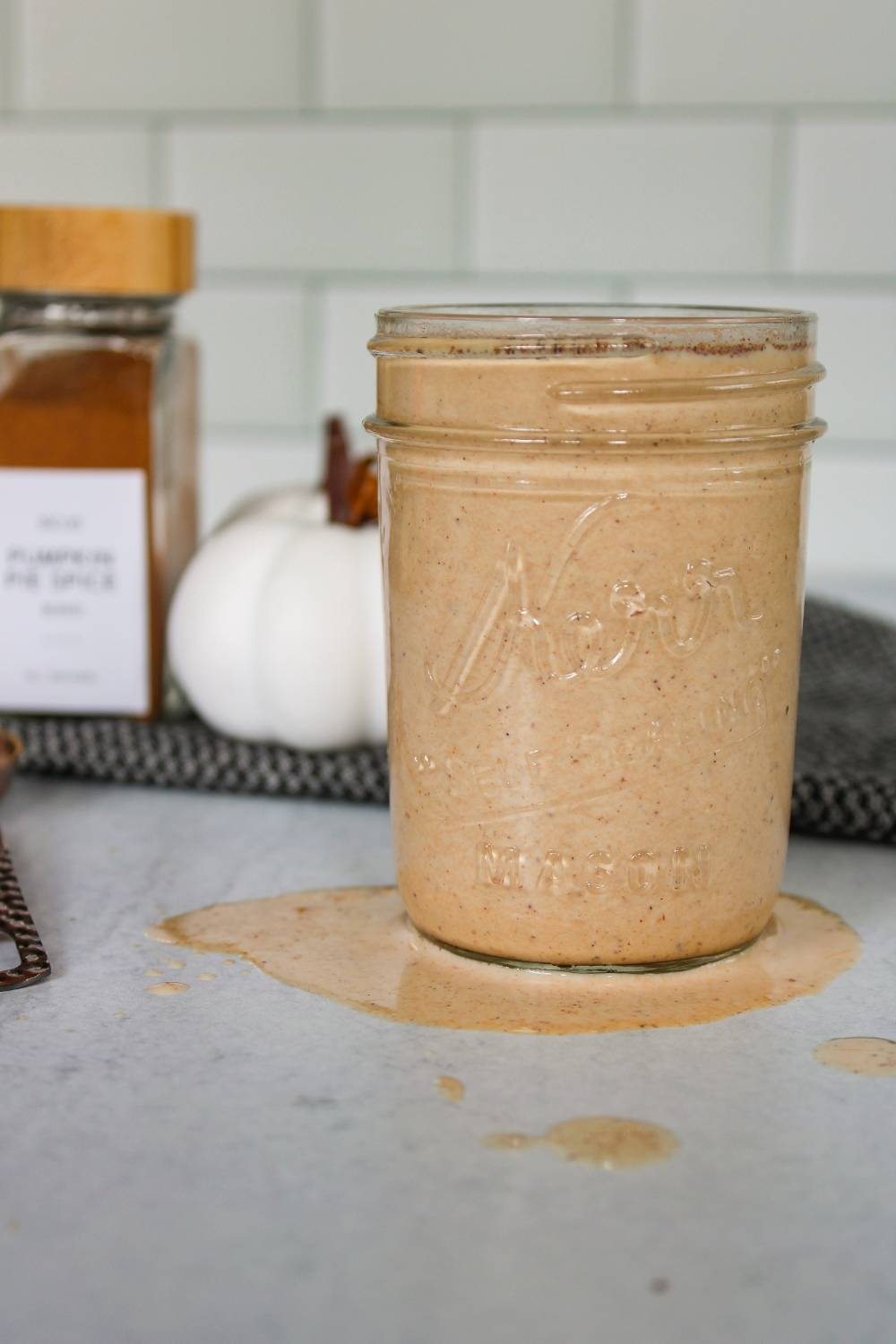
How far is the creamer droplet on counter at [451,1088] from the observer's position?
46 cm

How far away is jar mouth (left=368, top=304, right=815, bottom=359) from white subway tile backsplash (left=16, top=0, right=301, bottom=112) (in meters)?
0.84

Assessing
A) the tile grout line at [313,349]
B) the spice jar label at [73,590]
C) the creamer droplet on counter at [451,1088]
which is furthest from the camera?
the tile grout line at [313,349]

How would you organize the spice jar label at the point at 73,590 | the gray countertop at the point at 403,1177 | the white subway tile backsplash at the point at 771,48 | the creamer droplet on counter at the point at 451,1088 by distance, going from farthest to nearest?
the white subway tile backsplash at the point at 771,48 → the spice jar label at the point at 73,590 → the creamer droplet on counter at the point at 451,1088 → the gray countertop at the point at 403,1177

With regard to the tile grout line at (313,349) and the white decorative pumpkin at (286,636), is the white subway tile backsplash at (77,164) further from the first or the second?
the white decorative pumpkin at (286,636)

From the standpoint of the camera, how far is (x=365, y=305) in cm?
130

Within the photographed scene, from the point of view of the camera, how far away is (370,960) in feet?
1.85

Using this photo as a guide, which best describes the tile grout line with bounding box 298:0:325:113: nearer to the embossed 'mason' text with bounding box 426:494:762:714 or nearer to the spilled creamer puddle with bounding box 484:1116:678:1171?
the embossed 'mason' text with bounding box 426:494:762:714

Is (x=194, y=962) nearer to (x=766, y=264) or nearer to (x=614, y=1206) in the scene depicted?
(x=614, y=1206)

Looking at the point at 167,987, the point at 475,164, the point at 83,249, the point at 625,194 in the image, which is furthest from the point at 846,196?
the point at 167,987

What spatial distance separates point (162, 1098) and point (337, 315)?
37.5 inches

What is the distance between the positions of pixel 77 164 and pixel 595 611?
Result: 984 mm

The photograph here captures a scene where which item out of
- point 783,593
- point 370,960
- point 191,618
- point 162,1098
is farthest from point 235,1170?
point 191,618

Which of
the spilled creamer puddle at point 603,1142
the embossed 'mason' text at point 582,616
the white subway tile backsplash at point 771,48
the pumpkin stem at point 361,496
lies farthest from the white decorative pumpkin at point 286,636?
the white subway tile backsplash at point 771,48

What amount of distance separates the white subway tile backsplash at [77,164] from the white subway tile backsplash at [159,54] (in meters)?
0.03
